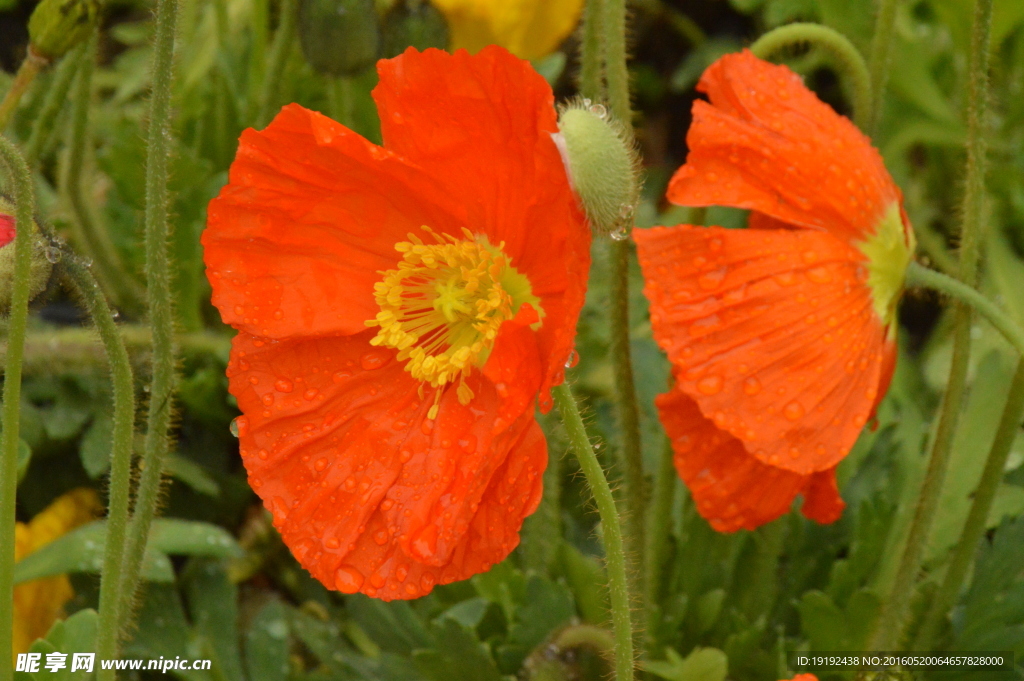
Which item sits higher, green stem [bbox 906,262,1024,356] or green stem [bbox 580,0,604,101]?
green stem [bbox 580,0,604,101]

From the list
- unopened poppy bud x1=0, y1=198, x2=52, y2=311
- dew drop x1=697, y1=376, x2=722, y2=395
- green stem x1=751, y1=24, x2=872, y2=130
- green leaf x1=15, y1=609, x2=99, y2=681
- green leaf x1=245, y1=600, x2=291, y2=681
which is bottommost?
green leaf x1=245, y1=600, x2=291, y2=681

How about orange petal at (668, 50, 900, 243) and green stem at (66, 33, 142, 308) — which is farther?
green stem at (66, 33, 142, 308)

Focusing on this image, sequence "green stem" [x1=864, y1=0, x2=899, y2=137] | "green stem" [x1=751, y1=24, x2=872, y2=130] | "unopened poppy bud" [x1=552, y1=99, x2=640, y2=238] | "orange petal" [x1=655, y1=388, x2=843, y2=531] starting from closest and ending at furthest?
"unopened poppy bud" [x1=552, y1=99, x2=640, y2=238] < "orange petal" [x1=655, y1=388, x2=843, y2=531] < "green stem" [x1=751, y1=24, x2=872, y2=130] < "green stem" [x1=864, y1=0, x2=899, y2=137]

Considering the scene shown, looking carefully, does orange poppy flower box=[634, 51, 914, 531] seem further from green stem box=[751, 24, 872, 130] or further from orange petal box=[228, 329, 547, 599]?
orange petal box=[228, 329, 547, 599]

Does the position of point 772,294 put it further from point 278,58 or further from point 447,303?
point 278,58

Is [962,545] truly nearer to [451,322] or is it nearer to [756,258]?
[756,258]

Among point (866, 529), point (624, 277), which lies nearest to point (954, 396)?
point (866, 529)

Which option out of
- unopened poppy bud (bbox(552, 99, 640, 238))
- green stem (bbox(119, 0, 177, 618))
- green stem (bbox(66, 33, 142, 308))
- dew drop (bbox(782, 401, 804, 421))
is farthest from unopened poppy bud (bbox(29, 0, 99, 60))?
dew drop (bbox(782, 401, 804, 421))
